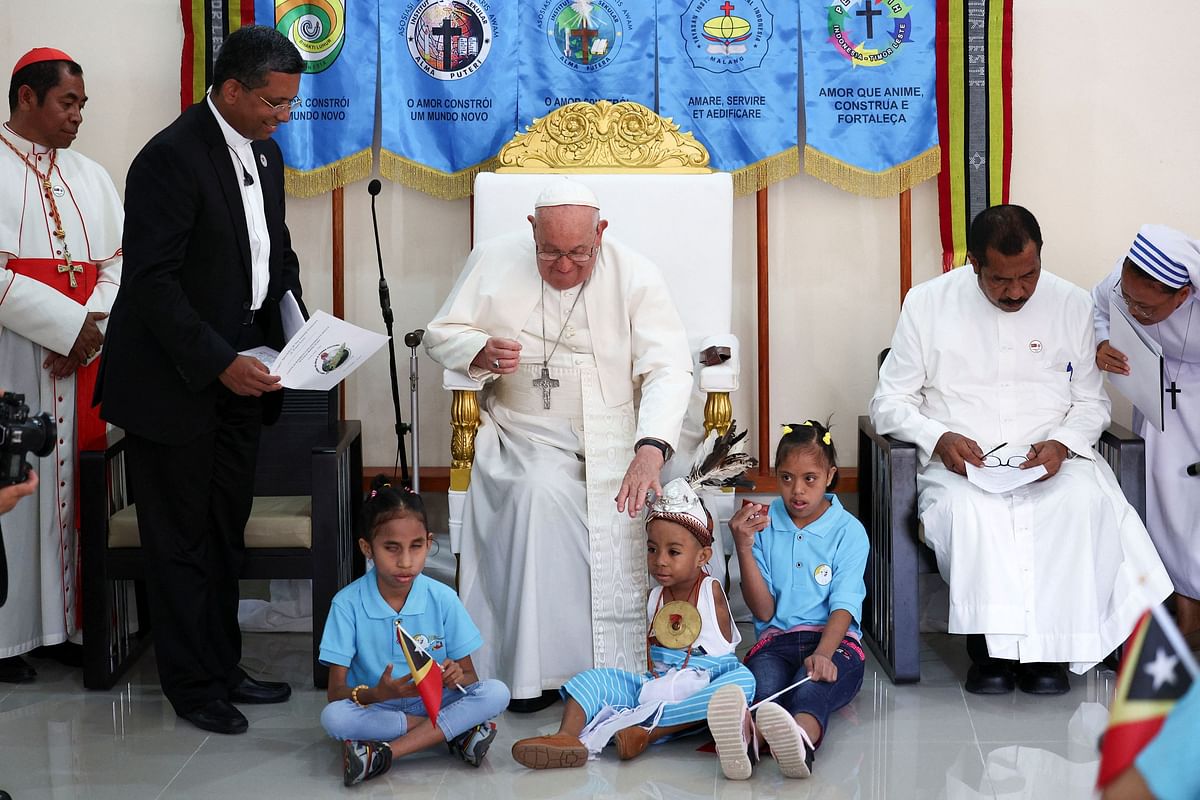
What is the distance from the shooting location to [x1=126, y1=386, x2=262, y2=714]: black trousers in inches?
161

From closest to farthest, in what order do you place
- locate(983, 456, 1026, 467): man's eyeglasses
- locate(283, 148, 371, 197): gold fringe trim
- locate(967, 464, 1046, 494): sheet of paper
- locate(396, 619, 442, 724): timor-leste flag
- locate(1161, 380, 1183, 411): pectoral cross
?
locate(396, 619, 442, 724): timor-leste flag < locate(967, 464, 1046, 494): sheet of paper < locate(983, 456, 1026, 467): man's eyeglasses < locate(1161, 380, 1183, 411): pectoral cross < locate(283, 148, 371, 197): gold fringe trim

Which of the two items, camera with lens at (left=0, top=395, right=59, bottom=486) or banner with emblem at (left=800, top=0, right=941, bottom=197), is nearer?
camera with lens at (left=0, top=395, right=59, bottom=486)

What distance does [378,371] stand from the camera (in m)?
5.81

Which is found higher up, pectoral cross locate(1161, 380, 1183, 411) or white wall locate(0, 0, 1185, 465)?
white wall locate(0, 0, 1185, 465)

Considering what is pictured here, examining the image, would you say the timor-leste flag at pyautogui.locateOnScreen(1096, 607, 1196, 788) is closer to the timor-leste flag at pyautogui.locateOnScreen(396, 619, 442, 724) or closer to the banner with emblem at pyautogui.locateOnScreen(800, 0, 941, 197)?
the timor-leste flag at pyautogui.locateOnScreen(396, 619, 442, 724)

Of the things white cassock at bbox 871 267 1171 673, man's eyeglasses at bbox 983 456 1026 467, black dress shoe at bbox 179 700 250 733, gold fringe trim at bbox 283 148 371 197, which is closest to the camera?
black dress shoe at bbox 179 700 250 733

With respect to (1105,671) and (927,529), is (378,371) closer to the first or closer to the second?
(927,529)

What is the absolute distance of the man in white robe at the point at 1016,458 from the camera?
4359mm

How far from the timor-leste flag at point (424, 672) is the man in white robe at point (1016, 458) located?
1.67 meters

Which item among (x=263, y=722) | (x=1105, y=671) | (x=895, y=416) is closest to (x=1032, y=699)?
(x=1105, y=671)

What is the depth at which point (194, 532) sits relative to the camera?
414cm

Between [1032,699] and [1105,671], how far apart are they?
427 mm

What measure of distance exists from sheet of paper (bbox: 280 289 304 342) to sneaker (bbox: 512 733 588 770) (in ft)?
4.61

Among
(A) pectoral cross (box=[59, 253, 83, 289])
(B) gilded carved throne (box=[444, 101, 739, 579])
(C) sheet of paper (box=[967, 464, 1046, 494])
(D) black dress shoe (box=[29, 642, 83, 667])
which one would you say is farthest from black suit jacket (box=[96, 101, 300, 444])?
(C) sheet of paper (box=[967, 464, 1046, 494])
